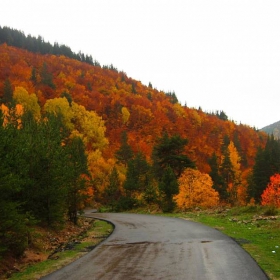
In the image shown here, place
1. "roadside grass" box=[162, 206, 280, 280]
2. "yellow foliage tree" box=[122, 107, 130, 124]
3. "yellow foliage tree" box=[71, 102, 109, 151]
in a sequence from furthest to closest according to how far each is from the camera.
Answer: "yellow foliage tree" box=[122, 107, 130, 124] → "yellow foliage tree" box=[71, 102, 109, 151] → "roadside grass" box=[162, 206, 280, 280]

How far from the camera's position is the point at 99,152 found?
71500 mm

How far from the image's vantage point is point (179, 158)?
42.3 m

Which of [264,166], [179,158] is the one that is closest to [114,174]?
[179,158]

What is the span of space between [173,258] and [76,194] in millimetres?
13952

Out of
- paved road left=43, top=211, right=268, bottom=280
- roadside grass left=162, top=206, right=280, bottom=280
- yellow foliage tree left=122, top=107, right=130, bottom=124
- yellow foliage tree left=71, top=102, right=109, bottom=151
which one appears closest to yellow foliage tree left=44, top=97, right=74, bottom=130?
yellow foliage tree left=71, top=102, right=109, bottom=151

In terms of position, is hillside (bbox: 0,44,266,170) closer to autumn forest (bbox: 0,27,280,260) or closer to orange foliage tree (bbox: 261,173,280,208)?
autumn forest (bbox: 0,27,280,260)

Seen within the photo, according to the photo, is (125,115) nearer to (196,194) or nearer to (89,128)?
(89,128)

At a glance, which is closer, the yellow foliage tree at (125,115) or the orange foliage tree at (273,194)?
the orange foliage tree at (273,194)

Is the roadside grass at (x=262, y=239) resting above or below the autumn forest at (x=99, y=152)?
below

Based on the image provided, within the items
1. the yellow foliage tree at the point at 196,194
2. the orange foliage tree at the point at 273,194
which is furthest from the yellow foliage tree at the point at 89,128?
the orange foliage tree at the point at 273,194

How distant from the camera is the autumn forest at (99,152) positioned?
15.1m

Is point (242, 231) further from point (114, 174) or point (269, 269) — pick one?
point (114, 174)

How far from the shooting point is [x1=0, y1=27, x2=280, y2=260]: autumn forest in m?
15.1

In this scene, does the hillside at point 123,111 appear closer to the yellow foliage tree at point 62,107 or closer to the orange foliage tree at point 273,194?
the yellow foliage tree at point 62,107
